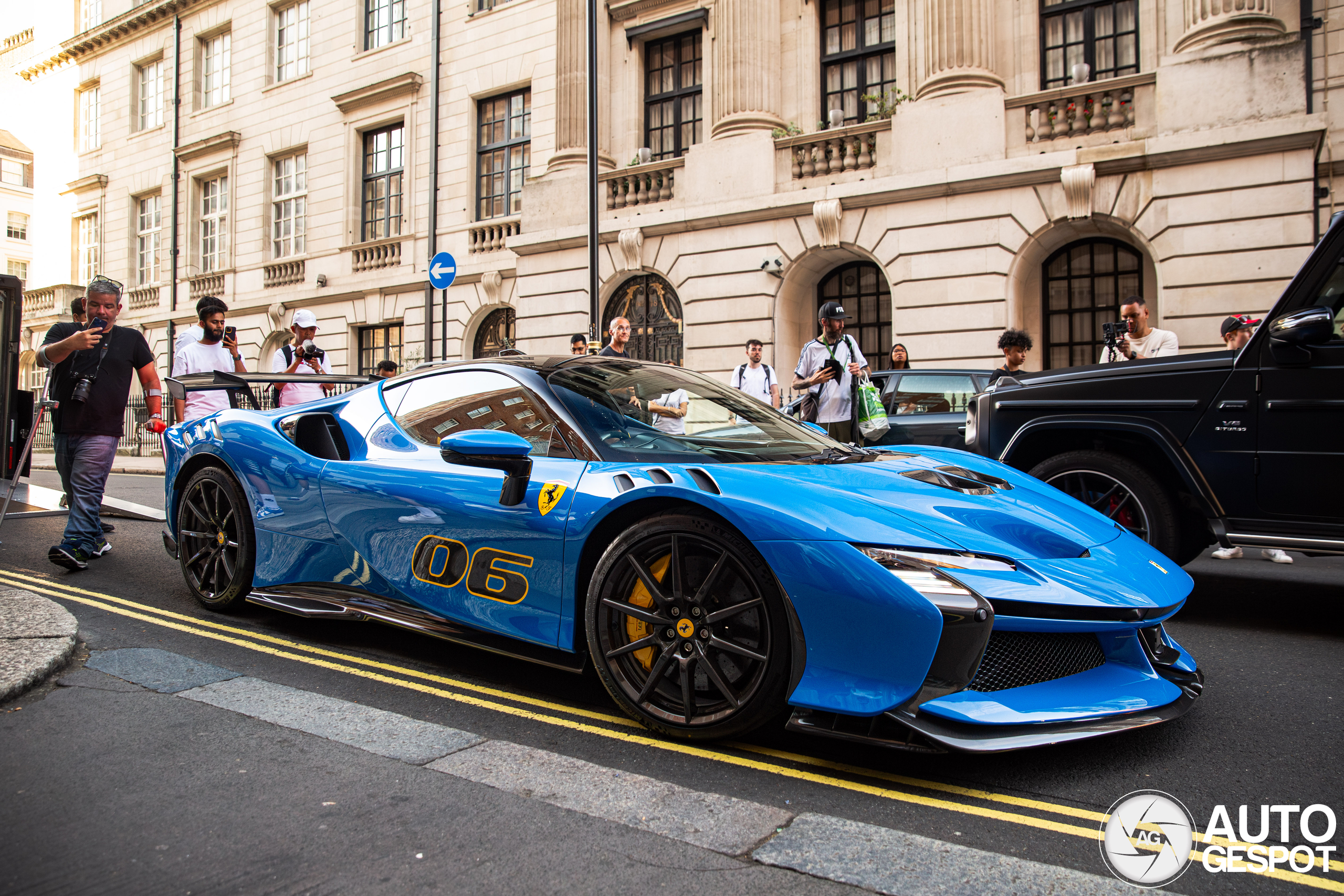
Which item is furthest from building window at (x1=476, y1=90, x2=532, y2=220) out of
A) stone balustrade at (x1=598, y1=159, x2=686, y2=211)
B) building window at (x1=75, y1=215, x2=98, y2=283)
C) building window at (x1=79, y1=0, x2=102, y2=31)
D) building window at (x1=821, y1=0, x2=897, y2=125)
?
building window at (x1=79, y1=0, x2=102, y2=31)

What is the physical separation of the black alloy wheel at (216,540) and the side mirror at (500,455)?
67.6 inches

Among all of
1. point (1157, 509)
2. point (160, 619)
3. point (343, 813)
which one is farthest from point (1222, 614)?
point (160, 619)

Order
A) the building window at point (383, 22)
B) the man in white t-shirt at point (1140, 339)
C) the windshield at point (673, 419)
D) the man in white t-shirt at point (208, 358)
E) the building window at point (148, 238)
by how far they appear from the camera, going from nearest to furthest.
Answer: the windshield at point (673, 419) < the man in white t-shirt at point (208, 358) < the man in white t-shirt at point (1140, 339) < the building window at point (383, 22) < the building window at point (148, 238)

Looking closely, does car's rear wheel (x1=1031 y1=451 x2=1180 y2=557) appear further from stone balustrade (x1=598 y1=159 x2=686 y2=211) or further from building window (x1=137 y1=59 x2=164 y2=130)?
building window (x1=137 y1=59 x2=164 y2=130)

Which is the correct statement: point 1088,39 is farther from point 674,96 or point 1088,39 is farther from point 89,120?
point 89,120

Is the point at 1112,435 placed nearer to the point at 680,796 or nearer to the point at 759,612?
the point at 759,612

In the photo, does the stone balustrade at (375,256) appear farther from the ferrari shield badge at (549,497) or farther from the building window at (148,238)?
the ferrari shield badge at (549,497)

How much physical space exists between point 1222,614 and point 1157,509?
2.43 ft

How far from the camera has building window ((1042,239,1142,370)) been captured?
13.6 m

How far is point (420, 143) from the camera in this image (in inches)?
869

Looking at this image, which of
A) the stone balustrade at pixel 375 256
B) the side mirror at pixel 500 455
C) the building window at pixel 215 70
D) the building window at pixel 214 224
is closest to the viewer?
the side mirror at pixel 500 455

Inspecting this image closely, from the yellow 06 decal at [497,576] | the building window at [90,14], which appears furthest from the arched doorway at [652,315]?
the building window at [90,14]

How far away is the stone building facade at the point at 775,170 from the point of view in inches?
477

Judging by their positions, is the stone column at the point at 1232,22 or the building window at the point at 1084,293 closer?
the stone column at the point at 1232,22
